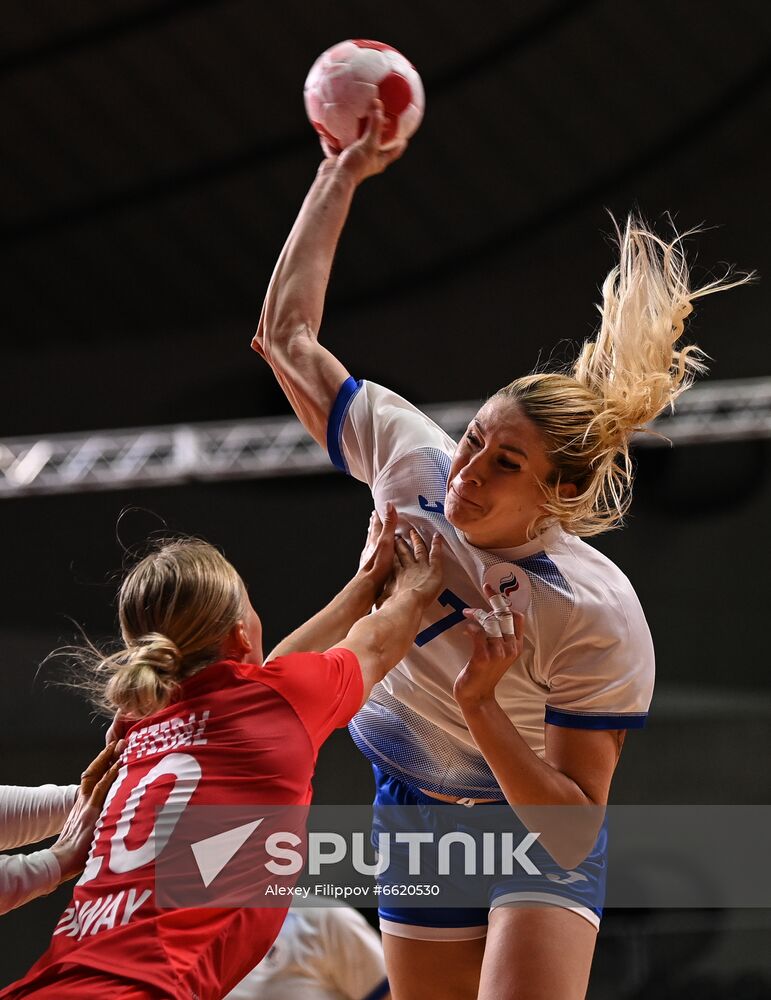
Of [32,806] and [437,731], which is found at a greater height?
[437,731]

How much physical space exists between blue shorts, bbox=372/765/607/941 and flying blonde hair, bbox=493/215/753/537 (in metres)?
0.66

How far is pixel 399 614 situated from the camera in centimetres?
228

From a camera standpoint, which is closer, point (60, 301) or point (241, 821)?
point (241, 821)

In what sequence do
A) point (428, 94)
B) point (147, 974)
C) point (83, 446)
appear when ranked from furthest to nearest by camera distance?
point (428, 94) < point (83, 446) < point (147, 974)

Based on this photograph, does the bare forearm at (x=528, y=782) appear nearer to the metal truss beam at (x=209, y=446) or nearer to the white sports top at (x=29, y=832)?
the white sports top at (x=29, y=832)

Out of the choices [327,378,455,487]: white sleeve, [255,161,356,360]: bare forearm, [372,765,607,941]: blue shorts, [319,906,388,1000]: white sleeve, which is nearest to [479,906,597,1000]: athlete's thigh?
[372,765,607,941]: blue shorts

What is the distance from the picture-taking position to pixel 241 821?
1.88m

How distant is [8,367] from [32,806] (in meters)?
6.98

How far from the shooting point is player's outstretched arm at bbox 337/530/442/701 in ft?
7.23

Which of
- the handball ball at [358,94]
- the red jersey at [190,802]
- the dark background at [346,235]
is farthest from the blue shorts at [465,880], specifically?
the dark background at [346,235]

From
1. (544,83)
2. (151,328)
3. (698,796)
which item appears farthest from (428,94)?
(698,796)

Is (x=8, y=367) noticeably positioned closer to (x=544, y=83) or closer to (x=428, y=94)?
(x=428, y=94)

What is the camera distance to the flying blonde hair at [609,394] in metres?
2.29

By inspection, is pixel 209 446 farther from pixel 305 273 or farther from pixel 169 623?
pixel 169 623
